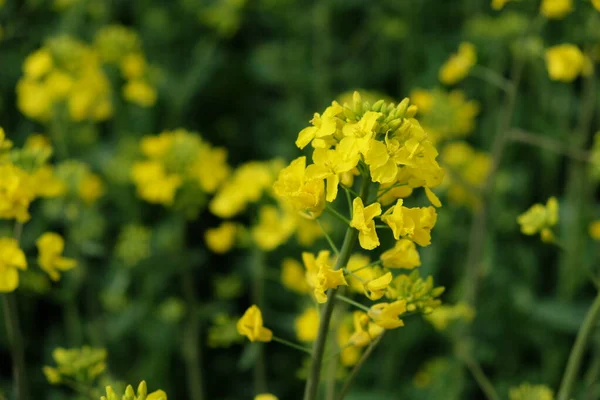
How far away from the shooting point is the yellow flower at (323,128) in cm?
131

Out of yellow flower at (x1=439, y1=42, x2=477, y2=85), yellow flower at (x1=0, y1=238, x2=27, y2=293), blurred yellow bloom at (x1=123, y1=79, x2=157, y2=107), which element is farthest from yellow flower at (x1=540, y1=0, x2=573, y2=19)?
yellow flower at (x1=0, y1=238, x2=27, y2=293)

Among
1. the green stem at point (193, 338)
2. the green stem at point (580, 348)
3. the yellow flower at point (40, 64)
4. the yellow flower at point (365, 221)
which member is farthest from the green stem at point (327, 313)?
the yellow flower at point (40, 64)

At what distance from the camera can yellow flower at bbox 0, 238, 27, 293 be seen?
1558 millimetres

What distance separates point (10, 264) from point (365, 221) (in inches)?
33.4

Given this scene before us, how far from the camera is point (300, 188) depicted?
1320 mm

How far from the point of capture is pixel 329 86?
14.5 feet

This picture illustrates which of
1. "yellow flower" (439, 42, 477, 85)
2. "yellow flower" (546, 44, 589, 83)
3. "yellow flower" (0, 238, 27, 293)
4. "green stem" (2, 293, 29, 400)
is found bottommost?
"green stem" (2, 293, 29, 400)

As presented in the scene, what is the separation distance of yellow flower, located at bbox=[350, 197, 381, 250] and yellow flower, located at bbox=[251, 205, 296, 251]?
143cm

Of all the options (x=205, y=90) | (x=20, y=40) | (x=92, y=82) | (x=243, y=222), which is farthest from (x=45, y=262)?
(x=20, y=40)

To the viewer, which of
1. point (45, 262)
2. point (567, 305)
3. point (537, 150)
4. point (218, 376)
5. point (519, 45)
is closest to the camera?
point (45, 262)

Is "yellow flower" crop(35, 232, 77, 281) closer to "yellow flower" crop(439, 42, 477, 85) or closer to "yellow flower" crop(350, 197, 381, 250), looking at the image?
"yellow flower" crop(350, 197, 381, 250)

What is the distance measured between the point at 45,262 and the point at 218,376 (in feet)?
6.19

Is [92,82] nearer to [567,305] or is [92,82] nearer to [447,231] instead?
[447,231]

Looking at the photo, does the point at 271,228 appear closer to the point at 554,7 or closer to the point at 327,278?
the point at 554,7
